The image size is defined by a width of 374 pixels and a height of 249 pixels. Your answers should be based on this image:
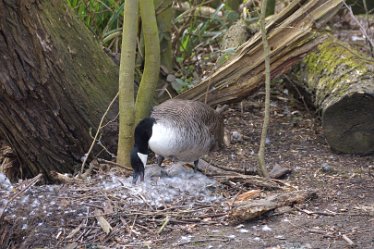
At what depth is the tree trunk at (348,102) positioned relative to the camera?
256 inches

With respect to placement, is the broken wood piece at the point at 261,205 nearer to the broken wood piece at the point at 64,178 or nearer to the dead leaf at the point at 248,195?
the dead leaf at the point at 248,195

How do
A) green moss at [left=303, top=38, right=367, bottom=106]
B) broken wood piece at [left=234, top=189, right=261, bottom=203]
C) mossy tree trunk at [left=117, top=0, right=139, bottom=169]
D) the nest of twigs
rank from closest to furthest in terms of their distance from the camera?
the nest of twigs → broken wood piece at [left=234, top=189, right=261, bottom=203] → mossy tree trunk at [left=117, top=0, right=139, bottom=169] → green moss at [left=303, top=38, right=367, bottom=106]

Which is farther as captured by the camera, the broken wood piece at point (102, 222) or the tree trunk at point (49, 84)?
the tree trunk at point (49, 84)

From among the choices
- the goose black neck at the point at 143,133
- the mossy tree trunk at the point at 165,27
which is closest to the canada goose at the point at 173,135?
the goose black neck at the point at 143,133

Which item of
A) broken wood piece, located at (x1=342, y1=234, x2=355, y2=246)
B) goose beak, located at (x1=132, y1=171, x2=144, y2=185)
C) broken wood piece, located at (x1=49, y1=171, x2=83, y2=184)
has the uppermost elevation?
goose beak, located at (x1=132, y1=171, x2=144, y2=185)

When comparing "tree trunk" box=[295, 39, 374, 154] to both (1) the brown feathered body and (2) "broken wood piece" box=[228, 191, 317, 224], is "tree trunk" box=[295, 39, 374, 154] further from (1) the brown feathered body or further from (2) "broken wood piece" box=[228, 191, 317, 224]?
(2) "broken wood piece" box=[228, 191, 317, 224]

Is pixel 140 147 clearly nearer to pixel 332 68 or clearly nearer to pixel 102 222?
pixel 102 222

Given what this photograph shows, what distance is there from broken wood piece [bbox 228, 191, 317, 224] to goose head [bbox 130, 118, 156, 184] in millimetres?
905

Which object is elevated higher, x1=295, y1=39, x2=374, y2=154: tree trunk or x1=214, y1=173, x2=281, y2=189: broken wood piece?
x1=295, y1=39, x2=374, y2=154: tree trunk

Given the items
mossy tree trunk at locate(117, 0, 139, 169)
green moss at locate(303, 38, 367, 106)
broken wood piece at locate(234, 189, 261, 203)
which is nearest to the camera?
broken wood piece at locate(234, 189, 261, 203)

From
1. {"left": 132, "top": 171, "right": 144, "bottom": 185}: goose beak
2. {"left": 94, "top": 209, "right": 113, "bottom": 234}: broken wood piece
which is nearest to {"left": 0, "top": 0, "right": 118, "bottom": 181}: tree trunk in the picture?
{"left": 132, "top": 171, "right": 144, "bottom": 185}: goose beak

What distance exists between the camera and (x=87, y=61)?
261 inches

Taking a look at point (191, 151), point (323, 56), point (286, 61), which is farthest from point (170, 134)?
point (323, 56)

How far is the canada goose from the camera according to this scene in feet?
19.3
